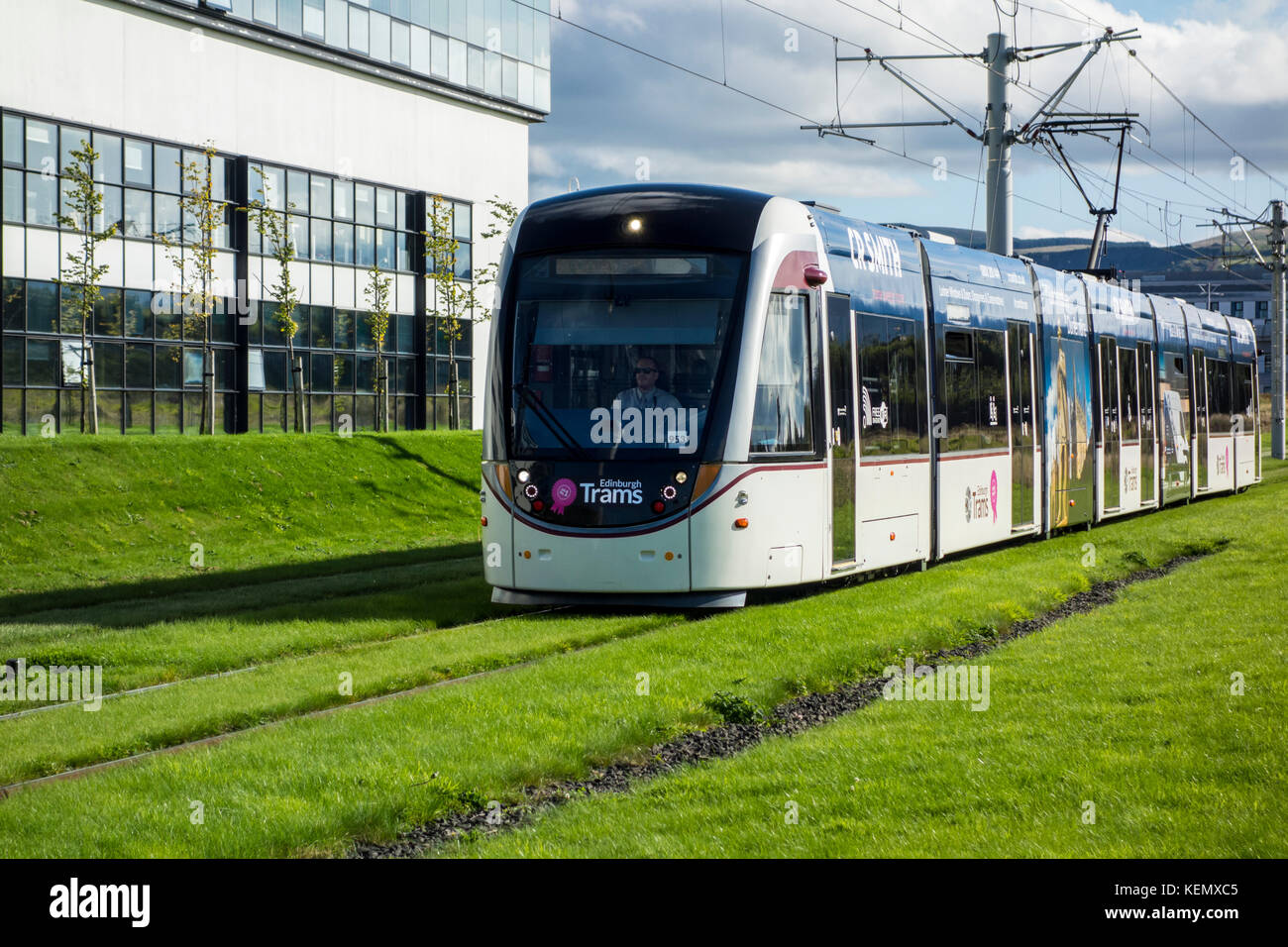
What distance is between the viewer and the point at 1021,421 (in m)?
20.9

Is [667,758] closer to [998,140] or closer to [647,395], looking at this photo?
[647,395]

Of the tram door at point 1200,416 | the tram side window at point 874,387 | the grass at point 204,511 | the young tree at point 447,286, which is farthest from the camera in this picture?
the young tree at point 447,286

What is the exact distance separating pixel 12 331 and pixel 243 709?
2562cm

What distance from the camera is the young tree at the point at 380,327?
41.0 m


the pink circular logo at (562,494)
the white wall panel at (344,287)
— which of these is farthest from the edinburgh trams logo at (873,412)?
→ the white wall panel at (344,287)

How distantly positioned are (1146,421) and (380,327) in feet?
70.6

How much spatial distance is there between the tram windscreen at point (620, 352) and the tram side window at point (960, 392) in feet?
17.7

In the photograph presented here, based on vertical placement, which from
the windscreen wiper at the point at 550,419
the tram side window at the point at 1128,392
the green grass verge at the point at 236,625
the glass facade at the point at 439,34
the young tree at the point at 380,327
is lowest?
the green grass verge at the point at 236,625

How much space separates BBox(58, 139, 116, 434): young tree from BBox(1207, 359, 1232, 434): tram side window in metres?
23.2

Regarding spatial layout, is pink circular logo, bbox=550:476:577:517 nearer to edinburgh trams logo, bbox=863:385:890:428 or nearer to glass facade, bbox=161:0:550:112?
edinburgh trams logo, bbox=863:385:890:428

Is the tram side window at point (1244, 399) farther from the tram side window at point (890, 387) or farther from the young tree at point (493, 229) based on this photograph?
the tram side window at point (890, 387)

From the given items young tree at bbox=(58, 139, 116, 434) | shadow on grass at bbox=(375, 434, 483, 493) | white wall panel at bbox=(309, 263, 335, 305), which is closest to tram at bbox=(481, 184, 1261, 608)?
shadow on grass at bbox=(375, 434, 483, 493)

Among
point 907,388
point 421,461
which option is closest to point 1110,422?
point 907,388

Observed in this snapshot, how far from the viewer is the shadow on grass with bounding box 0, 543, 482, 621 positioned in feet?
54.2
